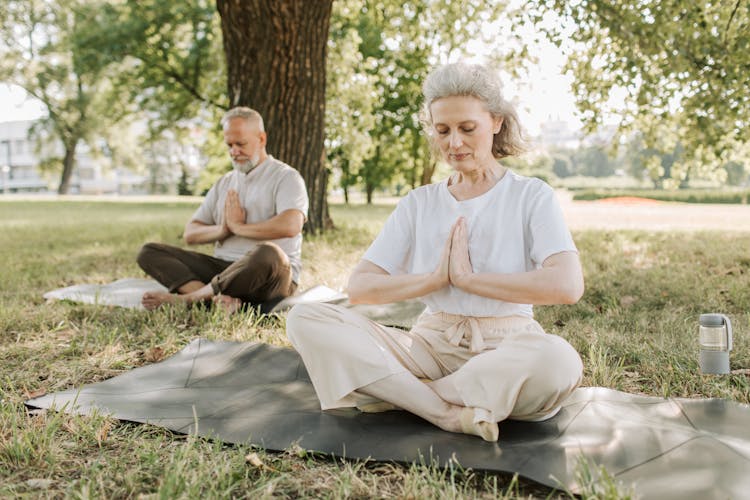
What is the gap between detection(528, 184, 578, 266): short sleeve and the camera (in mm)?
2582

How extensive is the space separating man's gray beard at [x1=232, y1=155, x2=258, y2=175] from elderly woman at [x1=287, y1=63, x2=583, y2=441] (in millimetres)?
2550

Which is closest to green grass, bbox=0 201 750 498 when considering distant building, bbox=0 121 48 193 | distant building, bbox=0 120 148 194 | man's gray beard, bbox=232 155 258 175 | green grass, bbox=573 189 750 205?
man's gray beard, bbox=232 155 258 175

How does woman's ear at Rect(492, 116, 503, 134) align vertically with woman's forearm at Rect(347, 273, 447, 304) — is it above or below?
above

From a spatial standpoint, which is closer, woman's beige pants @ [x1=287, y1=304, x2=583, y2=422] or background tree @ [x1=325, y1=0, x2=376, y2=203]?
woman's beige pants @ [x1=287, y1=304, x2=583, y2=422]

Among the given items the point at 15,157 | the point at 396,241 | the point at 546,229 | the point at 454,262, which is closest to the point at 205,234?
the point at 396,241

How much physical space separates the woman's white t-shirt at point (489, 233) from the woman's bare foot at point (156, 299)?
2458 mm

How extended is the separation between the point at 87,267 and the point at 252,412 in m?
5.55

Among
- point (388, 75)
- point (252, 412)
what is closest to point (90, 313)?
point (252, 412)

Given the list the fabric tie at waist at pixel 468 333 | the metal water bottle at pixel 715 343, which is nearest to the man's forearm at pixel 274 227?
the fabric tie at waist at pixel 468 333

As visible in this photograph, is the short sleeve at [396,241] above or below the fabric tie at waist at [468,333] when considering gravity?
above

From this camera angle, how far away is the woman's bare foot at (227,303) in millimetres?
4641

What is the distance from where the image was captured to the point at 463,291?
269 cm

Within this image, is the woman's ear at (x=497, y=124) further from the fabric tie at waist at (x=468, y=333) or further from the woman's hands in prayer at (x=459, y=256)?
the fabric tie at waist at (x=468, y=333)

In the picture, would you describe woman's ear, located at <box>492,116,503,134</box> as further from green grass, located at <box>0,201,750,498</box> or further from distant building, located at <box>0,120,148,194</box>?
distant building, located at <box>0,120,148,194</box>
